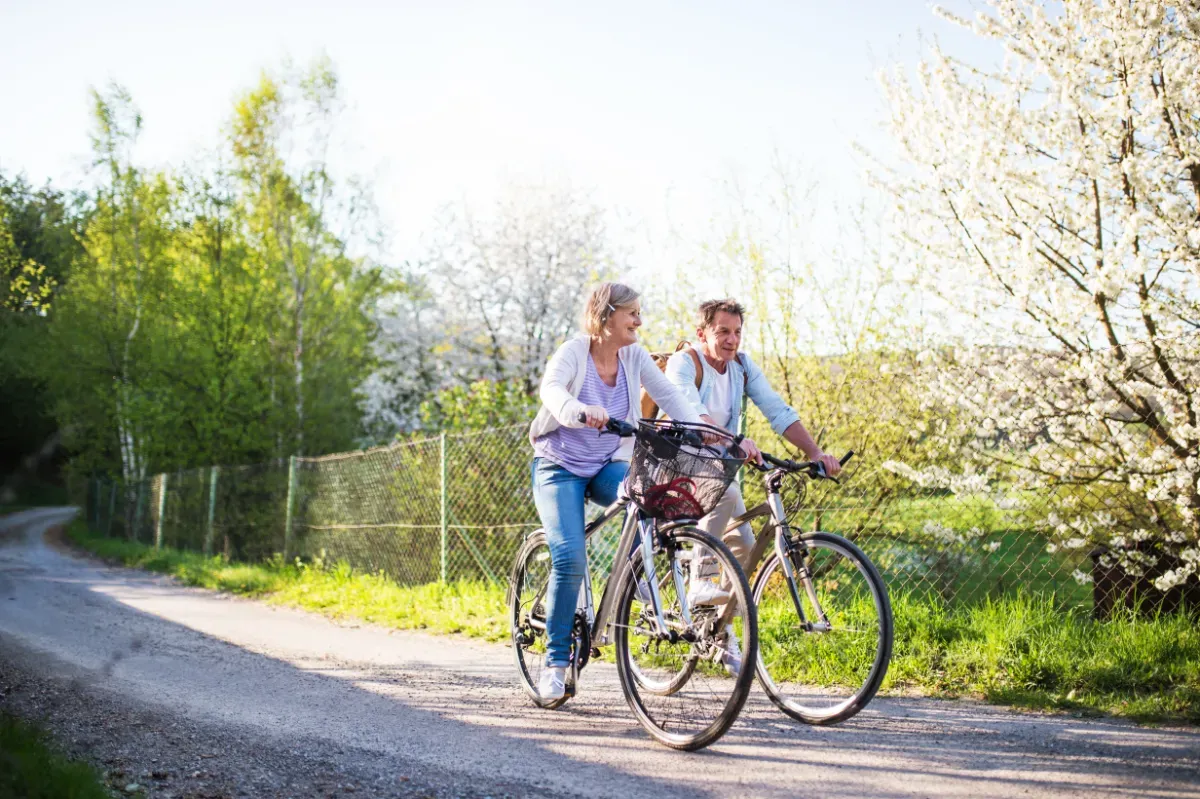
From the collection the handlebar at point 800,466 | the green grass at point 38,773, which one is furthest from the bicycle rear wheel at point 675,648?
the green grass at point 38,773

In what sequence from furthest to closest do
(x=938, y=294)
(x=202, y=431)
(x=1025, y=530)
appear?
(x=202, y=431) → (x=938, y=294) → (x=1025, y=530)

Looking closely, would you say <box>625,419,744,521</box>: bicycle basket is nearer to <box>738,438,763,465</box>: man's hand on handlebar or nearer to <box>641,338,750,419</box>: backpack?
<box>738,438,763,465</box>: man's hand on handlebar

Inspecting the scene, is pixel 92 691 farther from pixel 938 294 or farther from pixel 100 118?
pixel 100 118

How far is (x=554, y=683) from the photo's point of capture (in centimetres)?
434

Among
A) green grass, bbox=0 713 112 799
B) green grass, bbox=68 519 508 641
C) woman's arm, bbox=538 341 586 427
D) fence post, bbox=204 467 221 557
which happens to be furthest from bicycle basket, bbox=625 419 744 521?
fence post, bbox=204 467 221 557

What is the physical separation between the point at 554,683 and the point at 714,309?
1.96 metres

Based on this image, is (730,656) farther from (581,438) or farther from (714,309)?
(714,309)

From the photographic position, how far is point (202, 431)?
20.1 meters

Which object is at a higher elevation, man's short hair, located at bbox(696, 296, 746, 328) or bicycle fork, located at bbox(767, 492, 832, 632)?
man's short hair, located at bbox(696, 296, 746, 328)

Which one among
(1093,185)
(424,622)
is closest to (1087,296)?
(1093,185)

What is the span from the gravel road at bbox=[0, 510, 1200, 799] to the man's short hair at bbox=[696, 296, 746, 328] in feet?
6.04

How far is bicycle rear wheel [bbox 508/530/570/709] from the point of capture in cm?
482

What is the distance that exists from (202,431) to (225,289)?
3267 millimetres

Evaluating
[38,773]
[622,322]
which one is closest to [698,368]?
[622,322]
